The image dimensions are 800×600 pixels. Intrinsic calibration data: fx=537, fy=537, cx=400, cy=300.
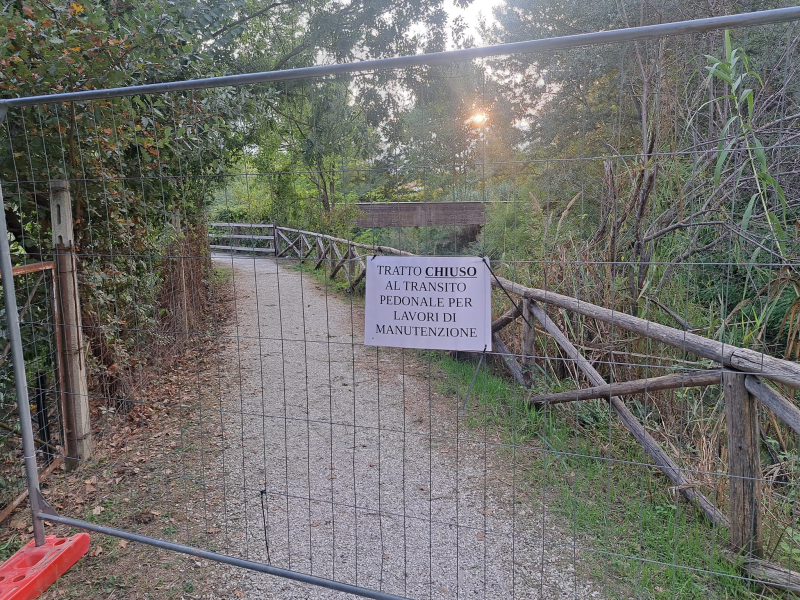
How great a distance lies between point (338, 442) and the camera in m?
4.02

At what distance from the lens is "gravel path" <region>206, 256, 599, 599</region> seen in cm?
250

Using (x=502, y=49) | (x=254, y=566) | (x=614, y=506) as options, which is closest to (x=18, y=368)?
(x=254, y=566)

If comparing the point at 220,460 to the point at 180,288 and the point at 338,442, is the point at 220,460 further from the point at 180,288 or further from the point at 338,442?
the point at 180,288

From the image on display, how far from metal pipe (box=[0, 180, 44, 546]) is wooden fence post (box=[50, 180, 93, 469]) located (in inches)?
23.5

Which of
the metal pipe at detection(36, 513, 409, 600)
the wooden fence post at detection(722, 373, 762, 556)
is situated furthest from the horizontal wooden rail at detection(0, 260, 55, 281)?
the wooden fence post at detection(722, 373, 762, 556)

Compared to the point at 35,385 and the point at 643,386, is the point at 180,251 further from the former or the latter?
the point at 643,386

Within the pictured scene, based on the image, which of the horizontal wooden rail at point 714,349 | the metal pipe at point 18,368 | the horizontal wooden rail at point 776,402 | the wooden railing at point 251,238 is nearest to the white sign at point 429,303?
the horizontal wooden rail at point 714,349

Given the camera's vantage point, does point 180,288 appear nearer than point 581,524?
No

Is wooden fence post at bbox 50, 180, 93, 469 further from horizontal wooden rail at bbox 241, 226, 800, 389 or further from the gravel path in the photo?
horizontal wooden rail at bbox 241, 226, 800, 389

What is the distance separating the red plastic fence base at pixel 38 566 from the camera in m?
2.26

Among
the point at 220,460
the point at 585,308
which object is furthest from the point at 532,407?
the point at 220,460

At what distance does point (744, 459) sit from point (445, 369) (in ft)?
Answer: 9.97

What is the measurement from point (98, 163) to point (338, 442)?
8.21ft

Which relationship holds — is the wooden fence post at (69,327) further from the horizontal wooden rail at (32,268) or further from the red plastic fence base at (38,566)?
the red plastic fence base at (38,566)
